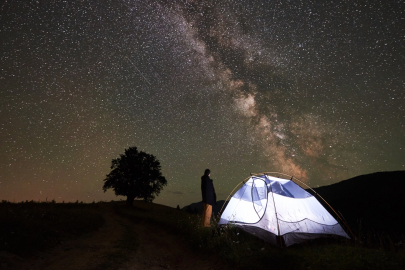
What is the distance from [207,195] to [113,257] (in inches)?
197

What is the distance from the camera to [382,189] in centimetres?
8631

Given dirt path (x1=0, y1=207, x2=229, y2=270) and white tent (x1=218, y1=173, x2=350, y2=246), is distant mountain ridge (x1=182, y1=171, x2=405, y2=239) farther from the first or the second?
dirt path (x1=0, y1=207, x2=229, y2=270)

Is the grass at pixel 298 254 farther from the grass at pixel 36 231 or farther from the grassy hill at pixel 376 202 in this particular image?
the grassy hill at pixel 376 202

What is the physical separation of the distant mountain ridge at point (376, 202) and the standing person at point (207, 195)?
2815 centimetres

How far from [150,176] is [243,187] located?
22065 millimetres

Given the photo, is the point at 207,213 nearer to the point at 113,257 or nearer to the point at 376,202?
the point at 113,257

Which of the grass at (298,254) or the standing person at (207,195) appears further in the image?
the standing person at (207,195)

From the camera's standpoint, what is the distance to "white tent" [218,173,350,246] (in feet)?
26.3

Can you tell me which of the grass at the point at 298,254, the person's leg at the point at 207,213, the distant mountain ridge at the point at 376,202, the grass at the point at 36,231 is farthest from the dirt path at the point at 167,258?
the distant mountain ridge at the point at 376,202

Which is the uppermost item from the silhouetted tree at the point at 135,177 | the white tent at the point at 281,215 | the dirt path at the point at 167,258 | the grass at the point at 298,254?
the silhouetted tree at the point at 135,177

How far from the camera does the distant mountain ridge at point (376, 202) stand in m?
49.2

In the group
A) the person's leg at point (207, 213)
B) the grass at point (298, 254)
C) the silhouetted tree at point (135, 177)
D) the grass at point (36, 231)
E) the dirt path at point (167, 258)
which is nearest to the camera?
the grass at point (298, 254)

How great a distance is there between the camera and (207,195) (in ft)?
35.4

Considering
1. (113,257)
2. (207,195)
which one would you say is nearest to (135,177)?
(207,195)
